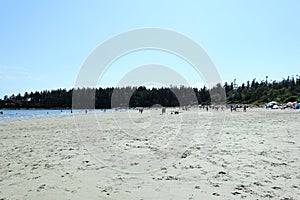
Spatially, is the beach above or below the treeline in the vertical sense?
below

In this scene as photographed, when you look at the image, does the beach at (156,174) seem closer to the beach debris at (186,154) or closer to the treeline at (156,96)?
the beach debris at (186,154)

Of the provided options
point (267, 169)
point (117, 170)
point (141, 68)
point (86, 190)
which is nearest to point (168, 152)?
point (117, 170)

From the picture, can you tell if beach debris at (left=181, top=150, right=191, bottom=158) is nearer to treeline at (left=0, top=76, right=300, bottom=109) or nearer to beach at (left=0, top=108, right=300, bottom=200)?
beach at (left=0, top=108, right=300, bottom=200)

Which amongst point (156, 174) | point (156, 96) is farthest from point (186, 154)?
point (156, 96)

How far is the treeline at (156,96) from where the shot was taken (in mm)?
101613

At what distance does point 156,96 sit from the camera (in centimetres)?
12625

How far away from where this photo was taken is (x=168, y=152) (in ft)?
27.3

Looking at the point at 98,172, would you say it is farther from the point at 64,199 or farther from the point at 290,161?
the point at 290,161

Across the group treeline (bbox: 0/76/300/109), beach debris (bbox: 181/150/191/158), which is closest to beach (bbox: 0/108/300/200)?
beach debris (bbox: 181/150/191/158)

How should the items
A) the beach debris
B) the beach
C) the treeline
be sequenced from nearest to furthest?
the beach < the beach debris < the treeline

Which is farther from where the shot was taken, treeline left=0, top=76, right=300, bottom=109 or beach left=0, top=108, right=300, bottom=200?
treeline left=0, top=76, right=300, bottom=109

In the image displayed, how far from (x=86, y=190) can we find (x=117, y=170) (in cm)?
157

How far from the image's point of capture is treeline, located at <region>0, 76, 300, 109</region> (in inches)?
4000

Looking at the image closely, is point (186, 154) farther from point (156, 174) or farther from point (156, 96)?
point (156, 96)
